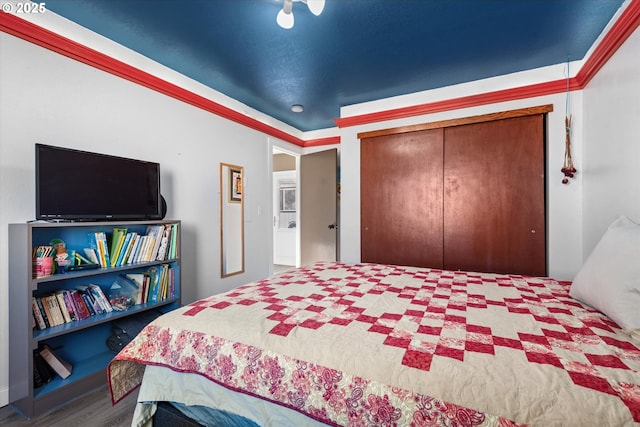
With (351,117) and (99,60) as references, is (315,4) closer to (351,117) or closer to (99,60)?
(99,60)

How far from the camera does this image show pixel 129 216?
6.98 ft

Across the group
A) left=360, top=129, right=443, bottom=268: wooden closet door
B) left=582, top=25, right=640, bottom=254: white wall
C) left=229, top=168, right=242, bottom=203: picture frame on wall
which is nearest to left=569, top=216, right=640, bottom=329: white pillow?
left=582, top=25, right=640, bottom=254: white wall

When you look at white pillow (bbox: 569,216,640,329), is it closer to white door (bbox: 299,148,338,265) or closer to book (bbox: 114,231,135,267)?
book (bbox: 114,231,135,267)

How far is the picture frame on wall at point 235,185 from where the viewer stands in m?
3.40

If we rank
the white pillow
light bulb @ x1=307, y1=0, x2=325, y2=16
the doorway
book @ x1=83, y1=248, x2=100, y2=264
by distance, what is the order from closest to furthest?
the white pillow → light bulb @ x1=307, y1=0, x2=325, y2=16 → book @ x1=83, y1=248, x2=100, y2=264 → the doorway

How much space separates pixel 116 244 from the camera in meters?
2.04

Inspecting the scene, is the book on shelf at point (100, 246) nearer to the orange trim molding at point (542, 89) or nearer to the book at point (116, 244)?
the book at point (116, 244)

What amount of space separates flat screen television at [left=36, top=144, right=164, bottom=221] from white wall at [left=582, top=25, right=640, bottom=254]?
3292mm

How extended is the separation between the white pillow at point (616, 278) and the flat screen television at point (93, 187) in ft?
9.12

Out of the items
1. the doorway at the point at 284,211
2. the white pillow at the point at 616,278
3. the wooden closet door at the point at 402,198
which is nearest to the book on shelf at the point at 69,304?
the wooden closet door at the point at 402,198

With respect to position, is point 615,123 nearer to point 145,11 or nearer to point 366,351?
point 366,351

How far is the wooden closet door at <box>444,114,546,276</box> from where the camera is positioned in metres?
2.70

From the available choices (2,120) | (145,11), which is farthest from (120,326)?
(145,11)

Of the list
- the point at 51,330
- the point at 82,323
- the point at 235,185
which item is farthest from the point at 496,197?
the point at 51,330
